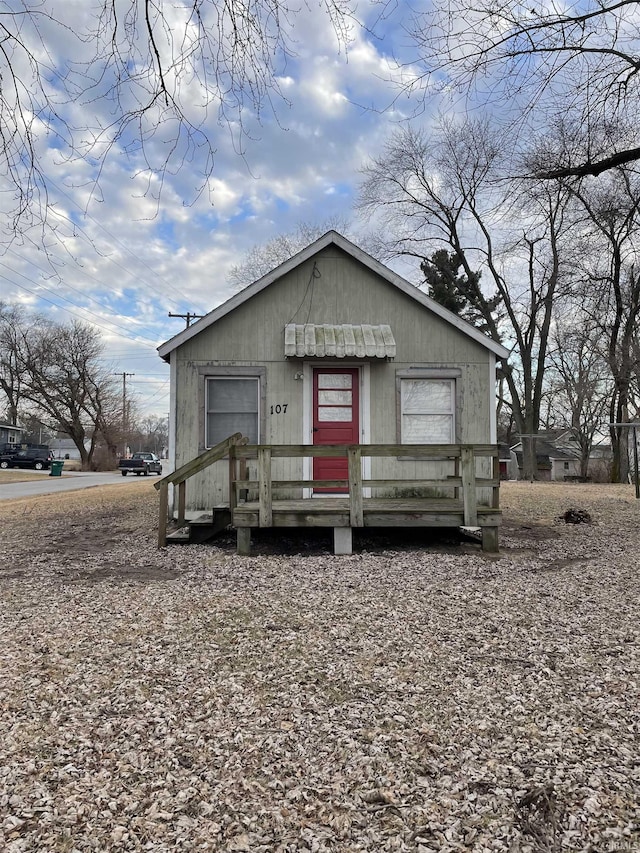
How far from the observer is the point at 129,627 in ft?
13.6

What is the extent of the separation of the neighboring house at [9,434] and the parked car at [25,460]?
8129mm

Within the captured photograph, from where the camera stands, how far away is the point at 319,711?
294cm

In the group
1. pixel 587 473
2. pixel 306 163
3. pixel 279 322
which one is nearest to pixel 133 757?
pixel 306 163

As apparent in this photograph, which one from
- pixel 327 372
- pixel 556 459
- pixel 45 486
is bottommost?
pixel 45 486

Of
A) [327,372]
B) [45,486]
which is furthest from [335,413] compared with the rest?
[45,486]

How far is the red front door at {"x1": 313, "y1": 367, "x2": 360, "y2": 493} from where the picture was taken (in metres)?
8.45

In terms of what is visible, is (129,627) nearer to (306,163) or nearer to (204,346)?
(306,163)

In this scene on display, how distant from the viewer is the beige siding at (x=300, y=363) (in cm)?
827

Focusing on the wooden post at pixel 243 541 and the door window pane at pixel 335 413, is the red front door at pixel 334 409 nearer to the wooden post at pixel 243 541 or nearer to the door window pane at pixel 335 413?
the door window pane at pixel 335 413

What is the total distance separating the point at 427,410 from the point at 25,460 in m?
39.8

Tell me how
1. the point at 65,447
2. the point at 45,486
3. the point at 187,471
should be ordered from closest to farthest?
the point at 187,471, the point at 45,486, the point at 65,447

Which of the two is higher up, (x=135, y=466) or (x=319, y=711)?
(x=135, y=466)

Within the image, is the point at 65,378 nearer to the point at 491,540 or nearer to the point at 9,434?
the point at 9,434

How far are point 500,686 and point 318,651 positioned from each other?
1205 mm
